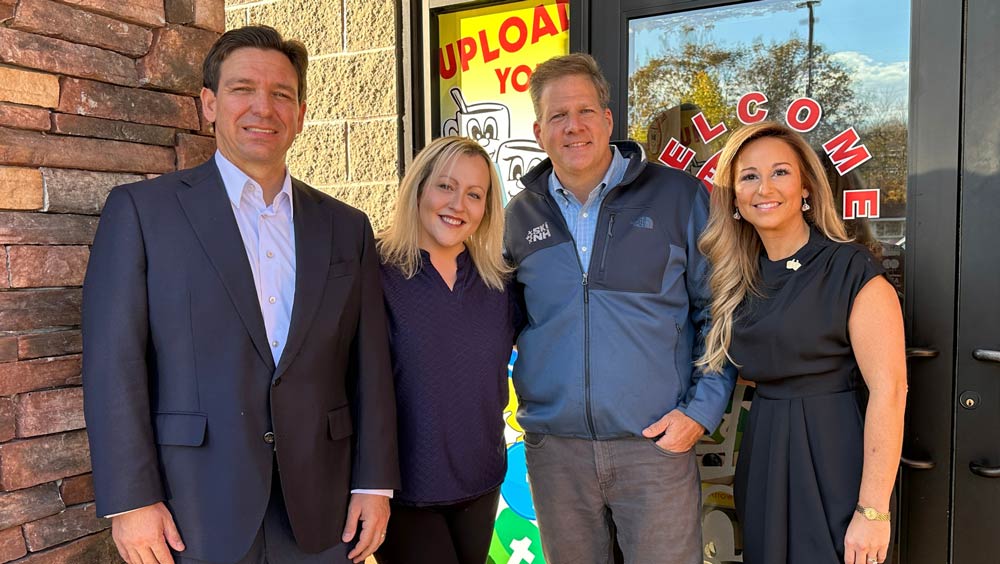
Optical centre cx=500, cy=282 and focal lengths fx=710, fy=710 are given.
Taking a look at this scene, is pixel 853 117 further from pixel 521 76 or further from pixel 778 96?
pixel 521 76

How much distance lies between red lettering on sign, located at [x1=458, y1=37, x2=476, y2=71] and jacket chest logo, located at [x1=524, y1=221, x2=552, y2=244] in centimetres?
140

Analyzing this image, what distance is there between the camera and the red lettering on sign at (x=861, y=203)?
2660 mm

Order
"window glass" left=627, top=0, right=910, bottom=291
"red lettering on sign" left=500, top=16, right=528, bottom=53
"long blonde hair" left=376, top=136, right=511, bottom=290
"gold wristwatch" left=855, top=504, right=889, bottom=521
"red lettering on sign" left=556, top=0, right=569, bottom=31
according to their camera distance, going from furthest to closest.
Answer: "red lettering on sign" left=500, top=16, right=528, bottom=53 < "red lettering on sign" left=556, top=0, right=569, bottom=31 < "window glass" left=627, top=0, right=910, bottom=291 < "long blonde hair" left=376, top=136, right=511, bottom=290 < "gold wristwatch" left=855, top=504, right=889, bottom=521

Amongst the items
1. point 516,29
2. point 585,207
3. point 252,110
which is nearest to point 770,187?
point 585,207

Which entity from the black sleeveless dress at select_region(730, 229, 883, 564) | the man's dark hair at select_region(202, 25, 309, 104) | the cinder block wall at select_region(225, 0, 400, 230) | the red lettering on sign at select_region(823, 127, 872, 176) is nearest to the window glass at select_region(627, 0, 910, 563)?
the red lettering on sign at select_region(823, 127, 872, 176)

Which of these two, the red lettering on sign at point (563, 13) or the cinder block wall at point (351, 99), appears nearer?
the red lettering on sign at point (563, 13)

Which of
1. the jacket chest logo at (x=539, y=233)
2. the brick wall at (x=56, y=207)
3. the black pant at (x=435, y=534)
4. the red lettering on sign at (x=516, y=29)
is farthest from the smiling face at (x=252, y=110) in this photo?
the red lettering on sign at (x=516, y=29)

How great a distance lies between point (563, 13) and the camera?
3.39 m

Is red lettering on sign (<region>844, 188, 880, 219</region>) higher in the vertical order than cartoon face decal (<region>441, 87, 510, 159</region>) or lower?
lower

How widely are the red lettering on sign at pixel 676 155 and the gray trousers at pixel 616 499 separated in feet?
4.14

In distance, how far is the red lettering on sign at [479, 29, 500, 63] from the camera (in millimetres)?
3564

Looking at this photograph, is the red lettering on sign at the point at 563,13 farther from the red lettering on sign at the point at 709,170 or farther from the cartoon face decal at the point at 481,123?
the red lettering on sign at the point at 709,170

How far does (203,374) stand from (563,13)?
2.47 m

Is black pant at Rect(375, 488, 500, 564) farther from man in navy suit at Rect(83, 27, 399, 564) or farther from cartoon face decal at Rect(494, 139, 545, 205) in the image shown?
cartoon face decal at Rect(494, 139, 545, 205)
